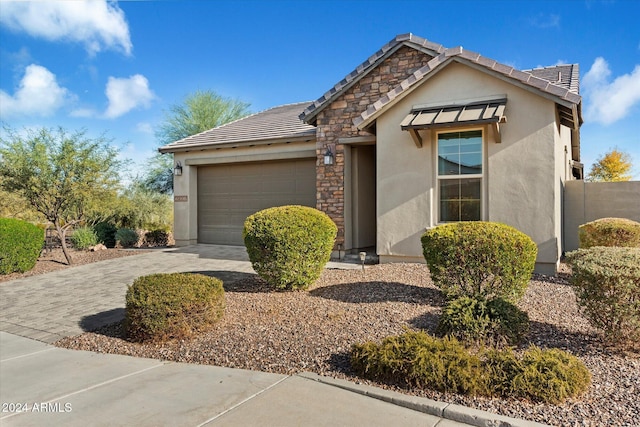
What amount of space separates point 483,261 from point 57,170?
37.6ft

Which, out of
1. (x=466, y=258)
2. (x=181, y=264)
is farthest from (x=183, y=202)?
(x=466, y=258)

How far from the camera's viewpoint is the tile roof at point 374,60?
10492 millimetres

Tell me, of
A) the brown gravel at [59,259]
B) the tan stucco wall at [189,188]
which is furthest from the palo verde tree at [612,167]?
the brown gravel at [59,259]

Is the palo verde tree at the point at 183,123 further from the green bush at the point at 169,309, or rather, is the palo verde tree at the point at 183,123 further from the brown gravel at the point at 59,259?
the green bush at the point at 169,309

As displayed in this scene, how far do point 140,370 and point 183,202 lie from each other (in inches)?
415

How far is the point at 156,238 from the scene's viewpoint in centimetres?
1691

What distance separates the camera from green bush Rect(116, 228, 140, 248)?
16.0m

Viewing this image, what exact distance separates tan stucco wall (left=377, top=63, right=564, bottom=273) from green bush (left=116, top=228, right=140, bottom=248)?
10.9 m

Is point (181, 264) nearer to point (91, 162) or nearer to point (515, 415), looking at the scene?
point (91, 162)

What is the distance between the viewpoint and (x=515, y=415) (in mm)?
3246

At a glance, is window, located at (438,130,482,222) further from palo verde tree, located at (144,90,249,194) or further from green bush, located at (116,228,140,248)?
palo verde tree, located at (144,90,249,194)

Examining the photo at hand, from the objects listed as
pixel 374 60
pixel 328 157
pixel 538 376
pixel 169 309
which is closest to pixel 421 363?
pixel 538 376

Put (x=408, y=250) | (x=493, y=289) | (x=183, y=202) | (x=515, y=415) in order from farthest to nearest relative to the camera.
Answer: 1. (x=183, y=202)
2. (x=408, y=250)
3. (x=493, y=289)
4. (x=515, y=415)

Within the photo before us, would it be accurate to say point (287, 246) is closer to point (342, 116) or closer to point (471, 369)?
point (471, 369)
